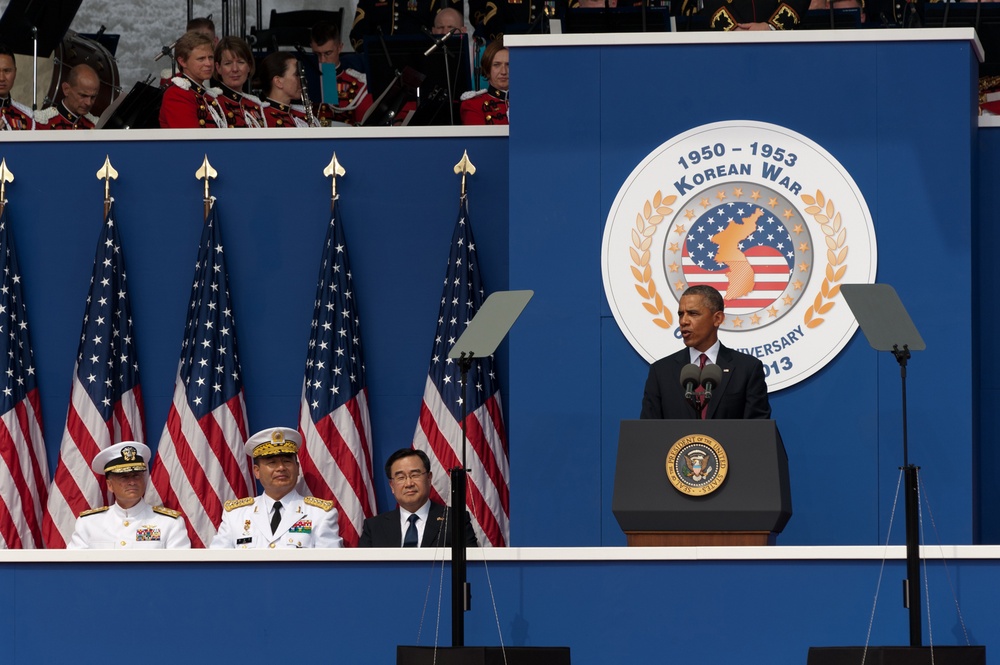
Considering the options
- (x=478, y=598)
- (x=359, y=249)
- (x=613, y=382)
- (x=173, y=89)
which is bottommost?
(x=478, y=598)

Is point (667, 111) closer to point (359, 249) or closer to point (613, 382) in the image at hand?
point (613, 382)

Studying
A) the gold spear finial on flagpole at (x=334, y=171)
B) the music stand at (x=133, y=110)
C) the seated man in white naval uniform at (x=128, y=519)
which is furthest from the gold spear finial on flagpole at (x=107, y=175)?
the seated man in white naval uniform at (x=128, y=519)

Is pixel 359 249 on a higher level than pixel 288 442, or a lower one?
higher

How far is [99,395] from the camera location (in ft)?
30.0

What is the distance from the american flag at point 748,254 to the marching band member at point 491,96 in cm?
199

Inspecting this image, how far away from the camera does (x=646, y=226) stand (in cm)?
798

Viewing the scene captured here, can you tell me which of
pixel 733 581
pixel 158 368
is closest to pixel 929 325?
pixel 733 581

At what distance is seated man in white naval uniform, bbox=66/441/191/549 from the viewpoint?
26.5 feet

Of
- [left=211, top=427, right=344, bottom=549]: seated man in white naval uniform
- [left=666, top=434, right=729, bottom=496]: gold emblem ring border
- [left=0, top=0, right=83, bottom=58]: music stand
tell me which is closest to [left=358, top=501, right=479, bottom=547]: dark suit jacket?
[left=211, top=427, right=344, bottom=549]: seated man in white naval uniform

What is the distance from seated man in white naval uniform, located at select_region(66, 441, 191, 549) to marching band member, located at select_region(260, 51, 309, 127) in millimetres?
2268

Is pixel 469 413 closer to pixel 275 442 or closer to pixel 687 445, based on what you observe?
pixel 275 442

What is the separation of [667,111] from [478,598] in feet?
8.60

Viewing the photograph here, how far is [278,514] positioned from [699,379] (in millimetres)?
2422

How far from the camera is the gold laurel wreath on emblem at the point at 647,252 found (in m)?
7.96
